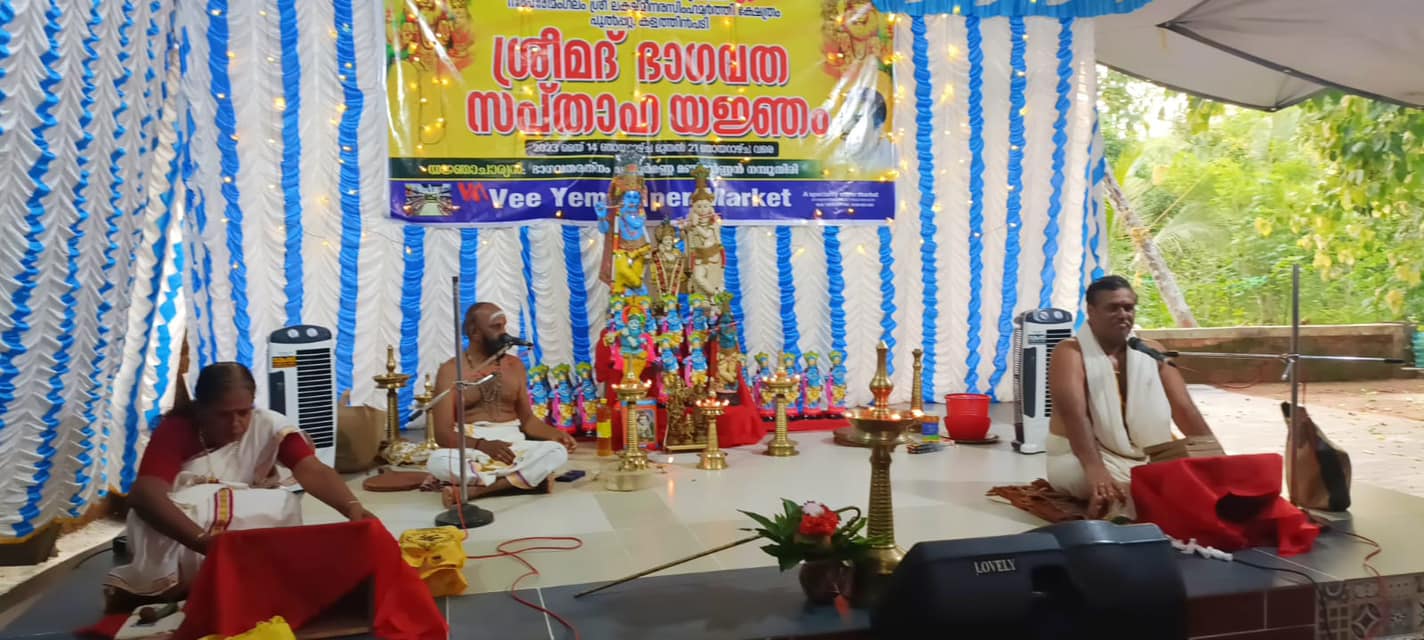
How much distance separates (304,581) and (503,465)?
2076mm

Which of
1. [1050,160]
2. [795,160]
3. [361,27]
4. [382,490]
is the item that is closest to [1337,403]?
[1050,160]

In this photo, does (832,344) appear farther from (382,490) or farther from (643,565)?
(643,565)

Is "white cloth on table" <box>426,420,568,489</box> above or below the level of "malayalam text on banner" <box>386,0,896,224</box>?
below

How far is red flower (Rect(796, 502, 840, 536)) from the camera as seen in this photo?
9.55 ft

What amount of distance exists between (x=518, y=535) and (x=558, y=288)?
3.13m

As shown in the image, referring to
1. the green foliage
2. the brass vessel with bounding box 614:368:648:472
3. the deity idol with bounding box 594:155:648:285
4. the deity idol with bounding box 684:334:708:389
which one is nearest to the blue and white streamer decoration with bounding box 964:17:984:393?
the deity idol with bounding box 684:334:708:389

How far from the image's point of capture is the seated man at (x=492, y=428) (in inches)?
188

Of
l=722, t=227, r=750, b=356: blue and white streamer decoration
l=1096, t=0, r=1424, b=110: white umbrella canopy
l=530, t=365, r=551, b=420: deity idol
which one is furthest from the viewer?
l=722, t=227, r=750, b=356: blue and white streamer decoration

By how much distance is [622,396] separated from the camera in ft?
17.8

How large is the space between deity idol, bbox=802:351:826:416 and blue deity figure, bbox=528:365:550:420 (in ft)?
6.23

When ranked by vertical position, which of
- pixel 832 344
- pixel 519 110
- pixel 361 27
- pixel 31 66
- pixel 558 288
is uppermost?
pixel 361 27

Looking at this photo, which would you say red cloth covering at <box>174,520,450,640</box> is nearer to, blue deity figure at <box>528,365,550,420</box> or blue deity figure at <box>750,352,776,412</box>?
blue deity figure at <box>528,365,550,420</box>

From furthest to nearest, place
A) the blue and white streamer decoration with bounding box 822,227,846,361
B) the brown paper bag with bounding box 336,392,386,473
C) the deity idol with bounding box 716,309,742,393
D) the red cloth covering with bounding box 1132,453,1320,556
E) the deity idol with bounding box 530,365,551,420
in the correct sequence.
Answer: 1. the blue and white streamer decoration with bounding box 822,227,846,361
2. the deity idol with bounding box 530,365,551,420
3. the deity idol with bounding box 716,309,742,393
4. the brown paper bag with bounding box 336,392,386,473
5. the red cloth covering with bounding box 1132,453,1320,556

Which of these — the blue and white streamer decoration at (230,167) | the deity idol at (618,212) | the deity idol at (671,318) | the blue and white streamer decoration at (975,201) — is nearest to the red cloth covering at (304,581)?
the deity idol at (671,318)
